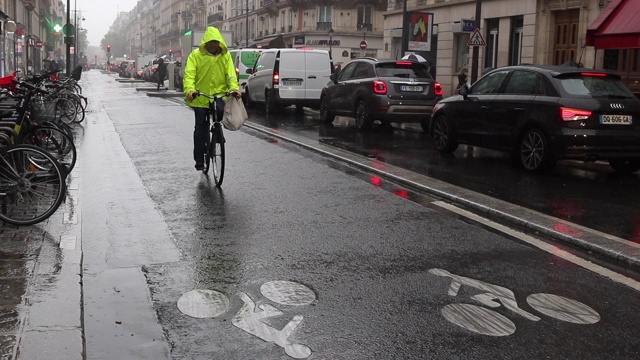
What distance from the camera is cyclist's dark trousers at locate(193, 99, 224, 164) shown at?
9594mm

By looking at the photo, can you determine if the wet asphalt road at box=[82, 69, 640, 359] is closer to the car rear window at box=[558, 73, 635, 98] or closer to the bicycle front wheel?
the bicycle front wheel

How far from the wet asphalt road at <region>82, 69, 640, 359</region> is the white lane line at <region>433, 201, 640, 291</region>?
8 cm

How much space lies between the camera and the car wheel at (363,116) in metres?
17.5

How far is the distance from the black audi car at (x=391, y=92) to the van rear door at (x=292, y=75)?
4.49m

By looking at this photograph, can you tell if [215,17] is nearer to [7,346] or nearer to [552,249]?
[552,249]

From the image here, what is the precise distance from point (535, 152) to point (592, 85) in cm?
121

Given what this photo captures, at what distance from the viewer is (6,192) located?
6.61 m

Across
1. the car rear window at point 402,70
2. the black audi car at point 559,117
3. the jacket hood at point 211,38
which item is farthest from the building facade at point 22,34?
the black audi car at point 559,117

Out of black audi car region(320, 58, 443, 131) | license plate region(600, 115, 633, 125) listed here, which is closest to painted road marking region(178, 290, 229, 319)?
license plate region(600, 115, 633, 125)

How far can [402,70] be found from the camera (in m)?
17.4

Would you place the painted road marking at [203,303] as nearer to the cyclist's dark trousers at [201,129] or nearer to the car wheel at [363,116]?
the cyclist's dark trousers at [201,129]

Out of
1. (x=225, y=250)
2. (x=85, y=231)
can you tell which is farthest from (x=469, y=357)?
(x=85, y=231)

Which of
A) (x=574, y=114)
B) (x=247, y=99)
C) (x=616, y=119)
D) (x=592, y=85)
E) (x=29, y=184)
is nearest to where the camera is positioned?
(x=29, y=184)

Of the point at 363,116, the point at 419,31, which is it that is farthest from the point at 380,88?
the point at 419,31
